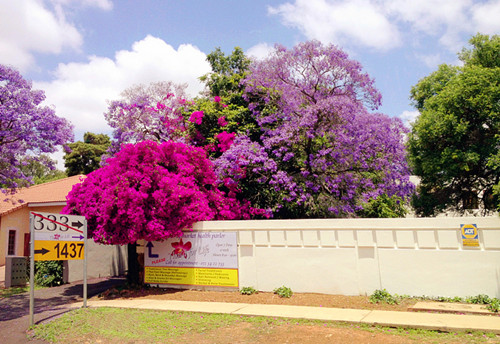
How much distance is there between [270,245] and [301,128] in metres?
5.28

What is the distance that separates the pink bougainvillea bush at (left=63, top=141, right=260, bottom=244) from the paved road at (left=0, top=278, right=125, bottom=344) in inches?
93.1

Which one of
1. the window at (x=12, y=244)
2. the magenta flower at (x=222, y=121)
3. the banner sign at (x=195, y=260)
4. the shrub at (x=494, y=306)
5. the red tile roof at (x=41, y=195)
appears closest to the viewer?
the shrub at (x=494, y=306)

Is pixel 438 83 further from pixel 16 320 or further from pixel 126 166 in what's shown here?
pixel 16 320

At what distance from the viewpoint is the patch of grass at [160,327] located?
7302 mm

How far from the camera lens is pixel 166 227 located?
12875 mm

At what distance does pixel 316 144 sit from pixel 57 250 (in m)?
10.1

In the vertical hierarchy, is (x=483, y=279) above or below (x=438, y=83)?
below

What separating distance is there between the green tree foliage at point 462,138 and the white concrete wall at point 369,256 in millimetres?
8072

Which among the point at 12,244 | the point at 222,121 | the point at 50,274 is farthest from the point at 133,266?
the point at 12,244

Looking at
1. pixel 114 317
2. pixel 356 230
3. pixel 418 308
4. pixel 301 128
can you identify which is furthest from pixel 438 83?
pixel 114 317

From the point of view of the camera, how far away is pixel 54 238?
1077 cm

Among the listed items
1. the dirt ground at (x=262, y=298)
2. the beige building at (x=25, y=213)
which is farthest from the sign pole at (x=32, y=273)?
the beige building at (x=25, y=213)

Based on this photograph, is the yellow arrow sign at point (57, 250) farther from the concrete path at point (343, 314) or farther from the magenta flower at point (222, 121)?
the magenta flower at point (222, 121)

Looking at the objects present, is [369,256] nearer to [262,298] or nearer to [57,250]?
[262,298]
